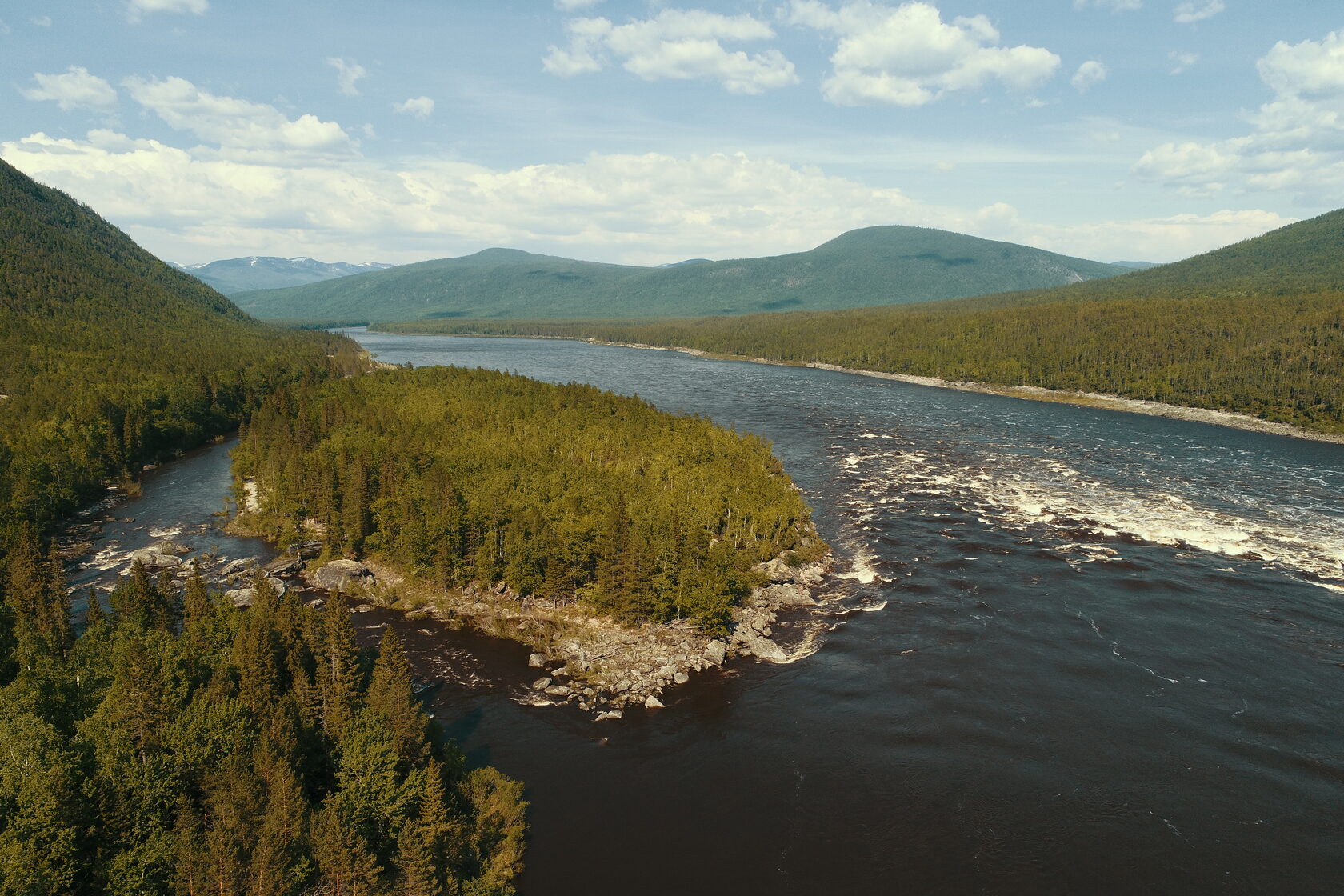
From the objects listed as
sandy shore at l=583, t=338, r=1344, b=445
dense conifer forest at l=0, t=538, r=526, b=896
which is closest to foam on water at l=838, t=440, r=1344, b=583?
dense conifer forest at l=0, t=538, r=526, b=896

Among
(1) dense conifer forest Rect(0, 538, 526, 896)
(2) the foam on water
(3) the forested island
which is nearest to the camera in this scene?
(1) dense conifer forest Rect(0, 538, 526, 896)

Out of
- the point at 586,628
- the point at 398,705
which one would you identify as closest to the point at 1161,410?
the point at 586,628

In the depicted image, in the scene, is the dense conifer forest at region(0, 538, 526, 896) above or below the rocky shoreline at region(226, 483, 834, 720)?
above

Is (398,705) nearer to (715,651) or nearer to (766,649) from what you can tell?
(715,651)

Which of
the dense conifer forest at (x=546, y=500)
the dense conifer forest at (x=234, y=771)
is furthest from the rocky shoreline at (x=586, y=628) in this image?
the dense conifer forest at (x=234, y=771)

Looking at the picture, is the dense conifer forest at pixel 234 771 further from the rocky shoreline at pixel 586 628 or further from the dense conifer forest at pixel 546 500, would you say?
the dense conifer forest at pixel 546 500

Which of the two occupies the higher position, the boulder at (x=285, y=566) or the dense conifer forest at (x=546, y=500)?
the dense conifer forest at (x=546, y=500)

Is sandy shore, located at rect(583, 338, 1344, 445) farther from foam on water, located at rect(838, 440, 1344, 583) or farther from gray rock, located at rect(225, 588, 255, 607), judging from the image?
gray rock, located at rect(225, 588, 255, 607)
